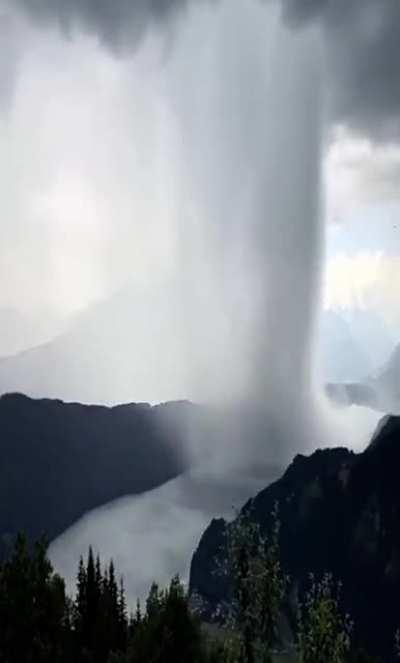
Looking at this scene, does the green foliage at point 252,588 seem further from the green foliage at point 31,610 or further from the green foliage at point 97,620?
the green foliage at point 31,610

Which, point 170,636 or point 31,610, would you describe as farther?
point 31,610

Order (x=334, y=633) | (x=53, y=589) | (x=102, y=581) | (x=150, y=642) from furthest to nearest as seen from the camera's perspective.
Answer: (x=102, y=581)
(x=53, y=589)
(x=150, y=642)
(x=334, y=633)

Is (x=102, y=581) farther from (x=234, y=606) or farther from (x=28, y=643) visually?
(x=234, y=606)

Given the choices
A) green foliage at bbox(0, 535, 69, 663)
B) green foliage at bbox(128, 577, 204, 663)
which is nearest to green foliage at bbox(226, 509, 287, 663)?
green foliage at bbox(128, 577, 204, 663)

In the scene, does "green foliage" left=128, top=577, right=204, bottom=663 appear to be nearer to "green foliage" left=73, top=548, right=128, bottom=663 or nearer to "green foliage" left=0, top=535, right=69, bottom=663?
"green foliage" left=73, top=548, right=128, bottom=663

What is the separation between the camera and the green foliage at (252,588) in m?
68.6

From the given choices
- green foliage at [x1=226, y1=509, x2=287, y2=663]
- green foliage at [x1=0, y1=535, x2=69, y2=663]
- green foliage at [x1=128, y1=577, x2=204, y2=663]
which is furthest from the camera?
green foliage at [x1=0, y1=535, x2=69, y2=663]

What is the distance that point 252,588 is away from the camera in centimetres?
6944

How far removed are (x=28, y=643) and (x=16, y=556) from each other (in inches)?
378

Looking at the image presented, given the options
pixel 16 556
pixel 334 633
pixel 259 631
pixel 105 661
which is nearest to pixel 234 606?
pixel 259 631

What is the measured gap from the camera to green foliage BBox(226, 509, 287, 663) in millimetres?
68625

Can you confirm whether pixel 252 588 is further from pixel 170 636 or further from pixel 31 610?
pixel 31 610

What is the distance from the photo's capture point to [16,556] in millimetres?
81500

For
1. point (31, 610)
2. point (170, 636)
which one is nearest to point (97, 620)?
point (31, 610)
